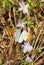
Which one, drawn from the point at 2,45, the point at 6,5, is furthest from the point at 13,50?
the point at 6,5

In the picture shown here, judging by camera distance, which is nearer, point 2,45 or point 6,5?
point 2,45

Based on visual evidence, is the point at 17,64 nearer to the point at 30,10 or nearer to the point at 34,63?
the point at 34,63

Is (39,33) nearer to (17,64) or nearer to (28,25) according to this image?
(28,25)

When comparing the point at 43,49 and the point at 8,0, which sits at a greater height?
the point at 8,0

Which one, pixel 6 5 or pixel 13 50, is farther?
pixel 6 5

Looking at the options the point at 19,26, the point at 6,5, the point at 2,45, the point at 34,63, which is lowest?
the point at 34,63

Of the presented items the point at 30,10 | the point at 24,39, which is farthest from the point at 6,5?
the point at 24,39
